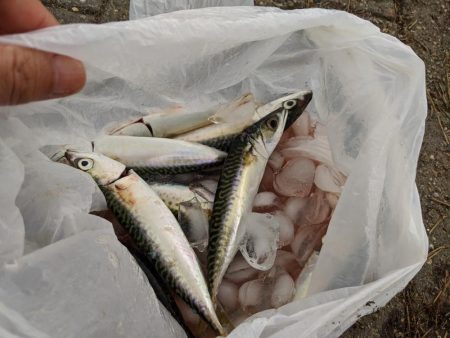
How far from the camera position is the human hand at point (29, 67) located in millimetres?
881

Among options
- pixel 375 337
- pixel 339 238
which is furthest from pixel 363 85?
pixel 375 337

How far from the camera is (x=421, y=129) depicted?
126 centimetres

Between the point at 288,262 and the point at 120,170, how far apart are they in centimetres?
45

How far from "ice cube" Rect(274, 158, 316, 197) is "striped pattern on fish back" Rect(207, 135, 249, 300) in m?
0.15

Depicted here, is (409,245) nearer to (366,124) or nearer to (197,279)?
(366,124)

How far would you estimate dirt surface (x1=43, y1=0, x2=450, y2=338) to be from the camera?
5.84ft

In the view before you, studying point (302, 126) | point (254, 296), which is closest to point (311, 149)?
point (302, 126)

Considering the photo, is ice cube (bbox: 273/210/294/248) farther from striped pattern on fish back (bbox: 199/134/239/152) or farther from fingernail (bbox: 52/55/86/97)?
fingernail (bbox: 52/55/86/97)

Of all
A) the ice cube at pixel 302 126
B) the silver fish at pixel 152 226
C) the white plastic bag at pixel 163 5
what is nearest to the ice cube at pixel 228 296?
the silver fish at pixel 152 226

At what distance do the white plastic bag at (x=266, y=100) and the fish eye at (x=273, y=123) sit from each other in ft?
0.51

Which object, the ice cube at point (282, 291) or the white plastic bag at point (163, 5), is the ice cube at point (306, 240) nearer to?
the ice cube at point (282, 291)

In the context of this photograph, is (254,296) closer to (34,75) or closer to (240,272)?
(240,272)

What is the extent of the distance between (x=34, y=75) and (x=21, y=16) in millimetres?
185

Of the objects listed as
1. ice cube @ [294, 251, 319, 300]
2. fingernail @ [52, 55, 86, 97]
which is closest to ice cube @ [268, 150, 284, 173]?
ice cube @ [294, 251, 319, 300]
